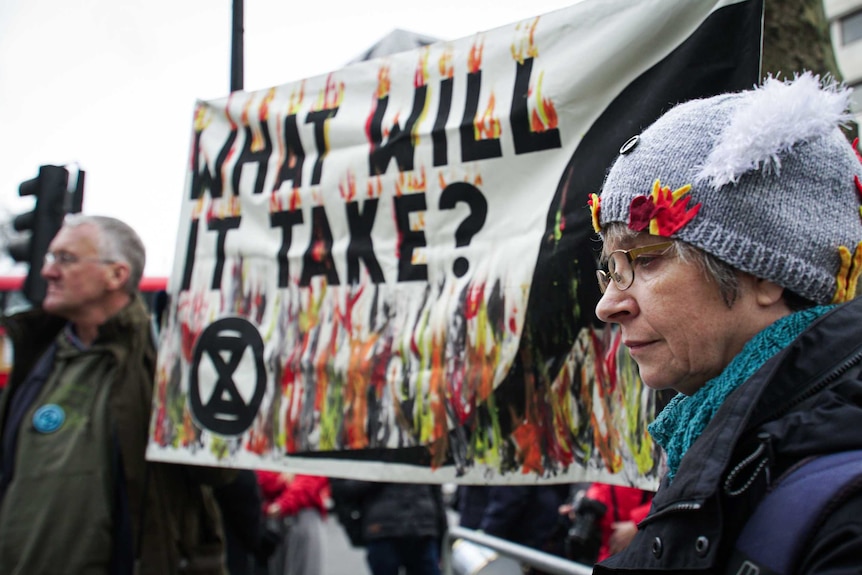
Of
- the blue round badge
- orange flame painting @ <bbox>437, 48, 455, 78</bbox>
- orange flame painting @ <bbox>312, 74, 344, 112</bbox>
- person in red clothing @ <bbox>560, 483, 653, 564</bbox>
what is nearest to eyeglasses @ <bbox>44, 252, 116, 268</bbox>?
the blue round badge

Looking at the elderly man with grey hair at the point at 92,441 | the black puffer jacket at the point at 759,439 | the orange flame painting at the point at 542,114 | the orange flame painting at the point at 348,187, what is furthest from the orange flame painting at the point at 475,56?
the elderly man with grey hair at the point at 92,441

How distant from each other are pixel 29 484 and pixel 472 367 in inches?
72.3

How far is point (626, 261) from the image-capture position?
1.43 m

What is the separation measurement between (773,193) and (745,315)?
0.20 meters

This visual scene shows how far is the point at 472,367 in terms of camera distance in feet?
8.07

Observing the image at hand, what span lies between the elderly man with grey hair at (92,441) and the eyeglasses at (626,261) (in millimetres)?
2218

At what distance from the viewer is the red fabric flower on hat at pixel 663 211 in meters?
1.32

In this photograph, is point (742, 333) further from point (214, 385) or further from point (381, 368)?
point (214, 385)

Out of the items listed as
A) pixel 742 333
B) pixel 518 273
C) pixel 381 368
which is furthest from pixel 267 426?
pixel 742 333

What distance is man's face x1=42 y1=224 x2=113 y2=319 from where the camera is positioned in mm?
3445

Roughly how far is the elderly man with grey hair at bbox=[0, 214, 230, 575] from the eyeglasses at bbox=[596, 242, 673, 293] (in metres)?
2.22

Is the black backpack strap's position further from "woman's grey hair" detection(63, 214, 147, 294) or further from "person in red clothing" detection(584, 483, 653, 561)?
"woman's grey hair" detection(63, 214, 147, 294)

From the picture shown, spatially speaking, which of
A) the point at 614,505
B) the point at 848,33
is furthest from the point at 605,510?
the point at 848,33

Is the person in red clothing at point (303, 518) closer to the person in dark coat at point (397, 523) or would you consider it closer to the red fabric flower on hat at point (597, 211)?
the person in dark coat at point (397, 523)
